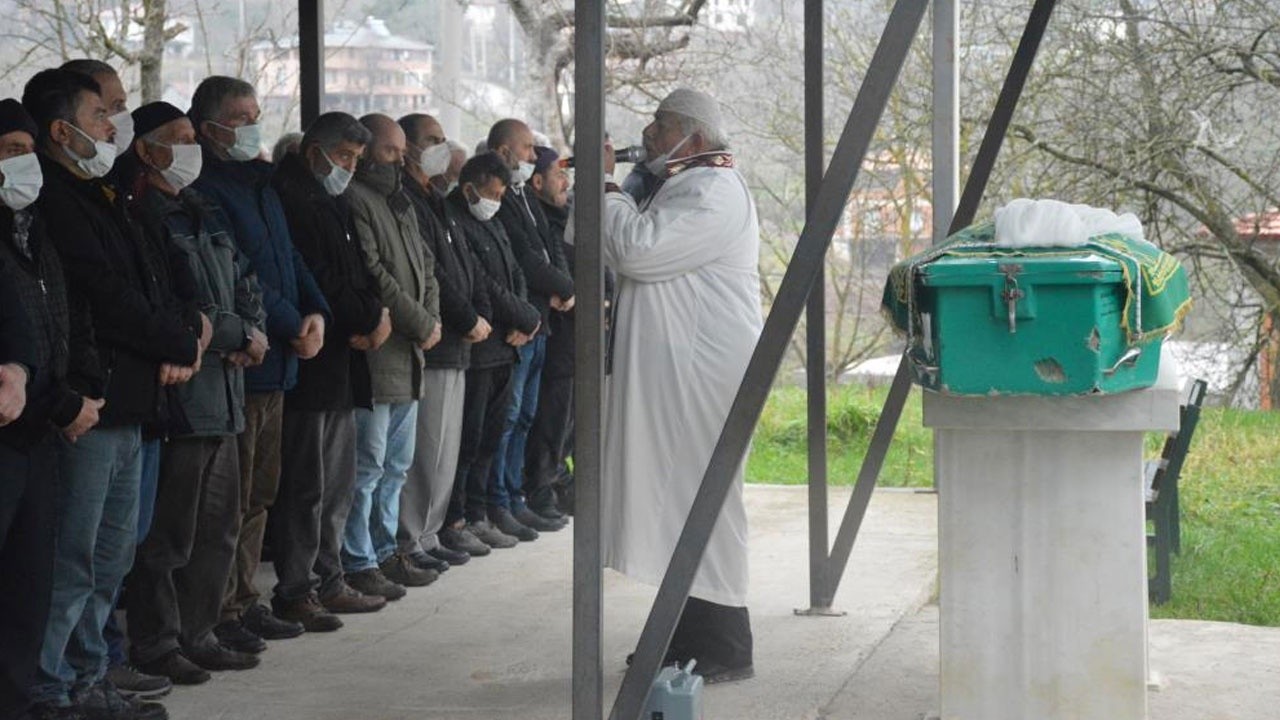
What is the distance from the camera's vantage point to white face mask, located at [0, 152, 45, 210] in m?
4.99

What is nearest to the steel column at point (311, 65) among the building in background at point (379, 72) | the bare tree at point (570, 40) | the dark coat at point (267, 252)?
the dark coat at point (267, 252)

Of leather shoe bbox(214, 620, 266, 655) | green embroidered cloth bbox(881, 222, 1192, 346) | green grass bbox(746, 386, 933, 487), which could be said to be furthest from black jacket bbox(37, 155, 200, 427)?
green grass bbox(746, 386, 933, 487)

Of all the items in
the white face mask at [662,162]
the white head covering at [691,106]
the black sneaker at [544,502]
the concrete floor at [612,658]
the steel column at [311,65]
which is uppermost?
the steel column at [311,65]

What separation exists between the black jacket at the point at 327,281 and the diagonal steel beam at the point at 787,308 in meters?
2.28

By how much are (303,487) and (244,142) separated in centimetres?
132

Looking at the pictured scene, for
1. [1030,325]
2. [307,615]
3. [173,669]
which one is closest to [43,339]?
[173,669]

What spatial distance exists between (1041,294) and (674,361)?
158cm

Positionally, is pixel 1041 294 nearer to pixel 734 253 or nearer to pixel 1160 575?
pixel 734 253

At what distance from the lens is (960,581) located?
5.45 meters

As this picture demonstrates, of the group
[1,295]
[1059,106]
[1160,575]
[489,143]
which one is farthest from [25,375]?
[1059,106]

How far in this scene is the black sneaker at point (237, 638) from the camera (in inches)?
260

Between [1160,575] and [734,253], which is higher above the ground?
[734,253]

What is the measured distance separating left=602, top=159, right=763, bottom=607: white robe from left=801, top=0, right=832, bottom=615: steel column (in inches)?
34.5

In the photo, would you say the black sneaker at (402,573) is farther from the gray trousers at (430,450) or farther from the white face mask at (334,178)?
the white face mask at (334,178)
